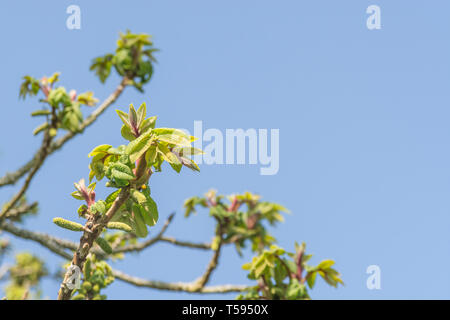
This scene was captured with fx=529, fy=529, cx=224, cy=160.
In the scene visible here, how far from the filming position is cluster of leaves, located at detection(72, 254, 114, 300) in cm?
338

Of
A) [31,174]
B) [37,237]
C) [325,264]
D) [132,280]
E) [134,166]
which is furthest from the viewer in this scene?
[132,280]

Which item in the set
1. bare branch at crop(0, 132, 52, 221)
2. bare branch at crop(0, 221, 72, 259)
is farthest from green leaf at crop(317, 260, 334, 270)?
bare branch at crop(0, 132, 52, 221)

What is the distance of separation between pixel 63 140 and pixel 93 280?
7.78 ft

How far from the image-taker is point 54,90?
5.12m

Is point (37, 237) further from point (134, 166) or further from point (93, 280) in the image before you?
point (134, 166)

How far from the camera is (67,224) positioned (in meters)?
1.90

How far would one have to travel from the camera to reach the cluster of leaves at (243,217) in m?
5.75

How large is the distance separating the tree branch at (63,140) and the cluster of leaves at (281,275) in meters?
2.45

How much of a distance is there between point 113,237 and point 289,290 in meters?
2.84

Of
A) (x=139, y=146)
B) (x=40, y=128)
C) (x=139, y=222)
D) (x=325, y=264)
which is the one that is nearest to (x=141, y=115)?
(x=139, y=146)

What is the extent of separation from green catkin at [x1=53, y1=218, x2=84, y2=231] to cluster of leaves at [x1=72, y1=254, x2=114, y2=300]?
1.52 m

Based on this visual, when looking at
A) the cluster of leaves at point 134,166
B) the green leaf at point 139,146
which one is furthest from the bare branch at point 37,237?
the green leaf at point 139,146

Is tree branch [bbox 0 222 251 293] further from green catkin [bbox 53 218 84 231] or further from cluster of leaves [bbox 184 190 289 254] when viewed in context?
green catkin [bbox 53 218 84 231]
